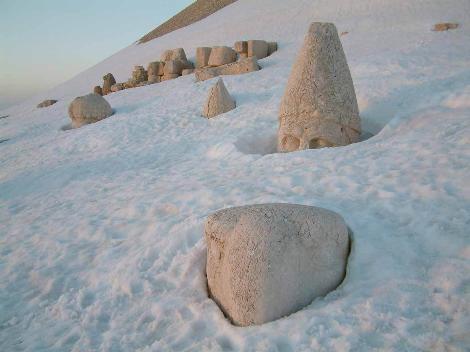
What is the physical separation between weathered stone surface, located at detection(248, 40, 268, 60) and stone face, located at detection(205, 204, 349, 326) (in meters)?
13.9

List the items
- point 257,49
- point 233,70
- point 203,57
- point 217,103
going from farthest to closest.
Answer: point 203,57 < point 257,49 < point 233,70 < point 217,103

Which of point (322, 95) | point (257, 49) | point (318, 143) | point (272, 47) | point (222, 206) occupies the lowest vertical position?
point (318, 143)

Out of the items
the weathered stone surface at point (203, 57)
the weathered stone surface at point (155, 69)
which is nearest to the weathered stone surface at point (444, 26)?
the weathered stone surface at point (203, 57)

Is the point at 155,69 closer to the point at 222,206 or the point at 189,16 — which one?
the point at 222,206

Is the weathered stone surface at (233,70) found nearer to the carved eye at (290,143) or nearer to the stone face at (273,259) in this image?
the carved eye at (290,143)

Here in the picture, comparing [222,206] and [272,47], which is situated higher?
[272,47]

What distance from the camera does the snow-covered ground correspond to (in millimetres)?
2465

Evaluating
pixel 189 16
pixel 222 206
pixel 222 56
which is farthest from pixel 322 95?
pixel 189 16

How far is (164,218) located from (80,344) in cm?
194

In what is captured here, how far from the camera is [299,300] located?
264 centimetres

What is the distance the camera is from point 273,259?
2631mm

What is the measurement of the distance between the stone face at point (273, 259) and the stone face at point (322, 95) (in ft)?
10.1

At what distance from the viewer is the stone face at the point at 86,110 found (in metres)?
11.5

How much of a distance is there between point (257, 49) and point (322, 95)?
36.0ft
